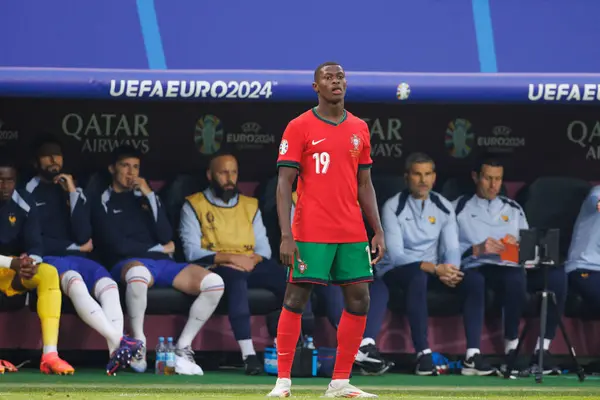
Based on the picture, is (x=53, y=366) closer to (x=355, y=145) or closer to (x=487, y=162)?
(x=355, y=145)

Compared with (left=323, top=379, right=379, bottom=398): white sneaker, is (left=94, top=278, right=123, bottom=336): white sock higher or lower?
higher

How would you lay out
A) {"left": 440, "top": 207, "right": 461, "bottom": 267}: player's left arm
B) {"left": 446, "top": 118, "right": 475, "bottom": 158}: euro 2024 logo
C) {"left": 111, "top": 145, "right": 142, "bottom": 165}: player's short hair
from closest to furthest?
1. {"left": 111, "top": 145, "right": 142, "bottom": 165}: player's short hair
2. {"left": 440, "top": 207, "right": 461, "bottom": 267}: player's left arm
3. {"left": 446, "top": 118, "right": 475, "bottom": 158}: euro 2024 logo

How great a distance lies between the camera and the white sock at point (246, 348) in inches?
387

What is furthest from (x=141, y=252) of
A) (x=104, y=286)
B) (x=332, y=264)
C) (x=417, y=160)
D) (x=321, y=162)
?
(x=321, y=162)

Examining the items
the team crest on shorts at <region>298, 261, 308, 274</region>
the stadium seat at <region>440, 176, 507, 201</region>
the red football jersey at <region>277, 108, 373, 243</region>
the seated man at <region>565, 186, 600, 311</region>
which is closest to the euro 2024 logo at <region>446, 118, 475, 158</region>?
the stadium seat at <region>440, 176, 507, 201</region>

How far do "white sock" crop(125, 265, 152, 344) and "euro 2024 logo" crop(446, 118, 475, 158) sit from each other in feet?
9.67

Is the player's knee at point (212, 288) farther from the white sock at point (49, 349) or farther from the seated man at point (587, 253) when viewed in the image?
the seated man at point (587, 253)

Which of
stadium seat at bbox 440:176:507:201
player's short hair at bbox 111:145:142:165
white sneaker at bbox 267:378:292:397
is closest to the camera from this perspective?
white sneaker at bbox 267:378:292:397

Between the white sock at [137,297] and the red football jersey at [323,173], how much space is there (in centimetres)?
267

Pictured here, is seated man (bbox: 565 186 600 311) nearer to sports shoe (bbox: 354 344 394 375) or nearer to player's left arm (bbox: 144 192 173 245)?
sports shoe (bbox: 354 344 394 375)

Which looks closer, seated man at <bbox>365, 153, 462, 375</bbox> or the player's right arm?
the player's right arm

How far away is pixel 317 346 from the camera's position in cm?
1052

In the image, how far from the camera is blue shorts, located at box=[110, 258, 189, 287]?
9.94m

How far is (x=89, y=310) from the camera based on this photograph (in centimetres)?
948
